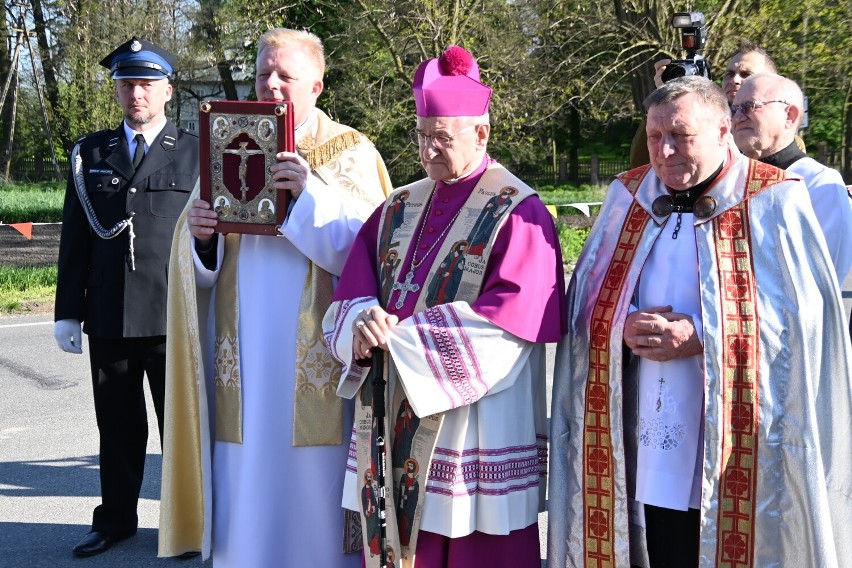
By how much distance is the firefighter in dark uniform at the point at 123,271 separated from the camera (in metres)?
4.68

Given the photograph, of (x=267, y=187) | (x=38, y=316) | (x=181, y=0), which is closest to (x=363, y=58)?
(x=38, y=316)

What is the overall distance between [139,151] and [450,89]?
7.12ft

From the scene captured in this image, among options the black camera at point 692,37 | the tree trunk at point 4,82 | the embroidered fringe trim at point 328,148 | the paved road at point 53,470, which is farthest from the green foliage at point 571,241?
the tree trunk at point 4,82

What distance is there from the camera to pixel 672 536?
3.12 metres

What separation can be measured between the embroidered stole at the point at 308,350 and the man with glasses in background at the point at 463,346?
1.23 ft

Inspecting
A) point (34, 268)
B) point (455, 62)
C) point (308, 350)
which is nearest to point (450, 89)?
point (455, 62)

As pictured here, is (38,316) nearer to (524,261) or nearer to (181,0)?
(524,261)

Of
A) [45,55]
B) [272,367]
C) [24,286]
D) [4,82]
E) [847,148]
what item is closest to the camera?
[272,367]

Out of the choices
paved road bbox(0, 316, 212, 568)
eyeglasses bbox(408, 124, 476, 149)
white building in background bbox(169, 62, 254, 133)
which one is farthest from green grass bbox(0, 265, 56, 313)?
white building in background bbox(169, 62, 254, 133)

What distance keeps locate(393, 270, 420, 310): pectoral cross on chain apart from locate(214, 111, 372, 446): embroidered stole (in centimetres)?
51

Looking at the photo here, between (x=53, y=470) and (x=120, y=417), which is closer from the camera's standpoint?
(x=120, y=417)

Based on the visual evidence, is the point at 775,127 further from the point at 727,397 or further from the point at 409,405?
the point at 409,405

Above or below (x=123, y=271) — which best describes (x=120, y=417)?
below

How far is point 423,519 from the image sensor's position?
10.4 feet
